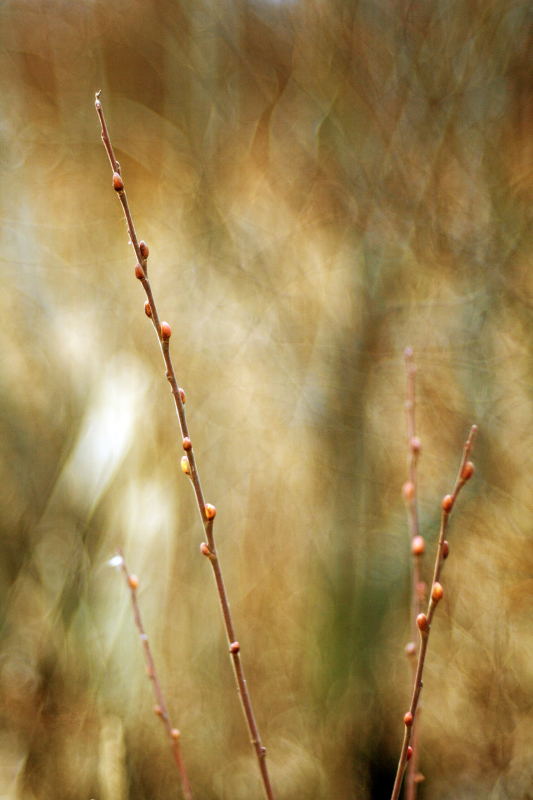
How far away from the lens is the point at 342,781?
3.29ft

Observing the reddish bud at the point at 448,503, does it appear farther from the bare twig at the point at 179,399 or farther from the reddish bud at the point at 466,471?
the bare twig at the point at 179,399

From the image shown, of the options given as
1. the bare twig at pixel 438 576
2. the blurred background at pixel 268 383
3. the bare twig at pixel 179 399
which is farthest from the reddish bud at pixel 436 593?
the blurred background at pixel 268 383

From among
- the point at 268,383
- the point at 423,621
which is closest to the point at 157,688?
the point at 423,621

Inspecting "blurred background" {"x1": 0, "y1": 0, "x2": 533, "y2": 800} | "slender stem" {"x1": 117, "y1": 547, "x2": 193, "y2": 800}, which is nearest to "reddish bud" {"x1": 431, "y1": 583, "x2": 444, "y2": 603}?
"slender stem" {"x1": 117, "y1": 547, "x2": 193, "y2": 800}

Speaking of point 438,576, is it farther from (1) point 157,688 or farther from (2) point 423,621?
(1) point 157,688

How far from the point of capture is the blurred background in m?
0.98

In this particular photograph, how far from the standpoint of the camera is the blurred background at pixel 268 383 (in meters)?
0.98

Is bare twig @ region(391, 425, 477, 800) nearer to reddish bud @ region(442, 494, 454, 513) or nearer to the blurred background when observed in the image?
reddish bud @ region(442, 494, 454, 513)

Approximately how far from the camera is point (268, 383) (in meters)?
1.13

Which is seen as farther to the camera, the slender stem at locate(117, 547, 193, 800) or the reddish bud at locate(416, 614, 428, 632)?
the slender stem at locate(117, 547, 193, 800)

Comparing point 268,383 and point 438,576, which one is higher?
point 268,383

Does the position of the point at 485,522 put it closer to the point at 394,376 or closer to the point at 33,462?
the point at 394,376

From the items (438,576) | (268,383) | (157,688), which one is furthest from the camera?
(268,383)

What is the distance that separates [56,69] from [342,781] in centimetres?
153
